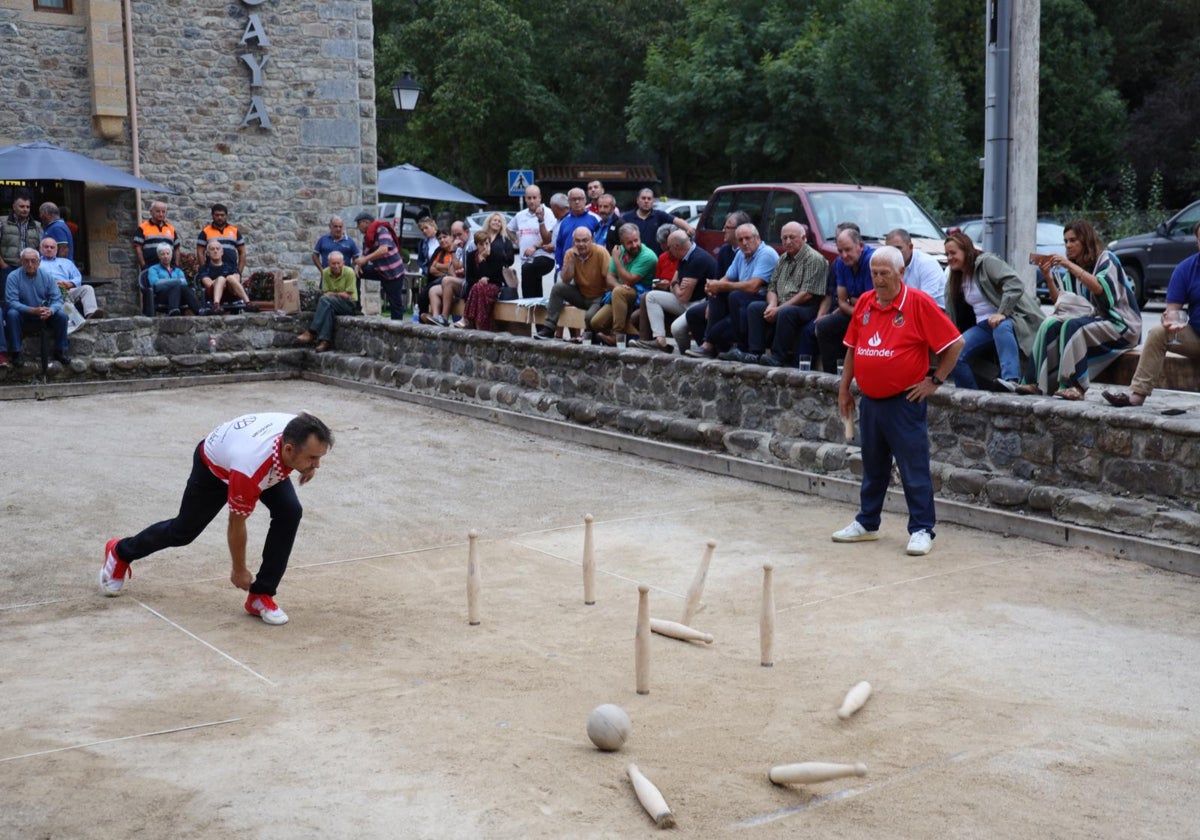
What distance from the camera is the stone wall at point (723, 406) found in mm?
8914

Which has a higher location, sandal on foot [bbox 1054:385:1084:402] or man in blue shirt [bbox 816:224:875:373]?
man in blue shirt [bbox 816:224:875:373]

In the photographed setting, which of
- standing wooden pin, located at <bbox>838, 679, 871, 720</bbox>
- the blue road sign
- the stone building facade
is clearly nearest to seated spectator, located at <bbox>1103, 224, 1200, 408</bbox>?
standing wooden pin, located at <bbox>838, 679, 871, 720</bbox>

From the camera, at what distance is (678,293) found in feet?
44.1

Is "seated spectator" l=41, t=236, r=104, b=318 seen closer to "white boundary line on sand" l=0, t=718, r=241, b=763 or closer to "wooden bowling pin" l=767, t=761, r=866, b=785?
"white boundary line on sand" l=0, t=718, r=241, b=763

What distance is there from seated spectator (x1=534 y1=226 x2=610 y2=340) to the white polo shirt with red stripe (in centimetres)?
733

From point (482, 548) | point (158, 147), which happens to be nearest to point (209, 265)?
point (158, 147)

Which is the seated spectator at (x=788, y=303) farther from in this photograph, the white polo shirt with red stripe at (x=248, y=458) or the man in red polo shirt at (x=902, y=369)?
the white polo shirt with red stripe at (x=248, y=458)

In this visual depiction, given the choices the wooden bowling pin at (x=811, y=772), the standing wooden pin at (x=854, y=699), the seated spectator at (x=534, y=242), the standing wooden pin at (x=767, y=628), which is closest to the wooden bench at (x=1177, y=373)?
the standing wooden pin at (x=767, y=628)

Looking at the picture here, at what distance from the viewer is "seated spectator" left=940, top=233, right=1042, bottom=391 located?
34.1 feet

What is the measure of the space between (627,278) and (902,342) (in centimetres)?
566

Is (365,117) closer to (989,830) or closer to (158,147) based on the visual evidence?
(158,147)

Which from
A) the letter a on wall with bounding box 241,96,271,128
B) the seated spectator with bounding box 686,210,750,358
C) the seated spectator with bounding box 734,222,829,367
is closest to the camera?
the seated spectator with bounding box 734,222,829,367

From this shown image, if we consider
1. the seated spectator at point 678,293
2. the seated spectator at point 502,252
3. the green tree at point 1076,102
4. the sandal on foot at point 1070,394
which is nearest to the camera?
the sandal on foot at point 1070,394

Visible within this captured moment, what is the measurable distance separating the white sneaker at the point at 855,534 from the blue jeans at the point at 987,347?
5.74 feet
